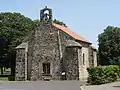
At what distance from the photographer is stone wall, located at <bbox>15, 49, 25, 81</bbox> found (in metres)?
44.3

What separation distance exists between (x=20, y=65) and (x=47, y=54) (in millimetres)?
4495

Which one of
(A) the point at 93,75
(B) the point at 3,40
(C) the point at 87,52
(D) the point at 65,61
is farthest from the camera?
(B) the point at 3,40

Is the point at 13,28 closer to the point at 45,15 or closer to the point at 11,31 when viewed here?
the point at 11,31

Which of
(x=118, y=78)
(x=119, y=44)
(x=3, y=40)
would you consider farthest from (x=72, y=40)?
(x=119, y=44)

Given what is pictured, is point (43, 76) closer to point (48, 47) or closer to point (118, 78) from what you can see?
point (48, 47)

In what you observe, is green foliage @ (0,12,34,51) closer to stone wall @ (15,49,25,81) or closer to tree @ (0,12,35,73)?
tree @ (0,12,35,73)

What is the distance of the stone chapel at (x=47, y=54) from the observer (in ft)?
142

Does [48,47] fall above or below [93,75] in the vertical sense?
above

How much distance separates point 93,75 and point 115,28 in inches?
1728

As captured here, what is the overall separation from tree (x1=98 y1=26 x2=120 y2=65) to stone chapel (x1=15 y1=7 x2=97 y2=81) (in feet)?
82.0

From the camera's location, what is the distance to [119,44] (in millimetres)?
69500

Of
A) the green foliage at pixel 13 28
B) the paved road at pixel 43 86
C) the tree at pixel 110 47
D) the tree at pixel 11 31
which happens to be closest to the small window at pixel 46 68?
the paved road at pixel 43 86

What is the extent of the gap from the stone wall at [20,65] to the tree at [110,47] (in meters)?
28.7

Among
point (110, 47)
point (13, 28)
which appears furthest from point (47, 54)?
point (110, 47)
